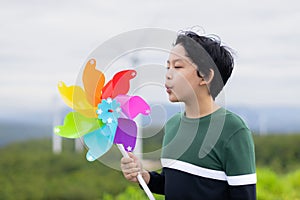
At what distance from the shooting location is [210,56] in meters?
1.77

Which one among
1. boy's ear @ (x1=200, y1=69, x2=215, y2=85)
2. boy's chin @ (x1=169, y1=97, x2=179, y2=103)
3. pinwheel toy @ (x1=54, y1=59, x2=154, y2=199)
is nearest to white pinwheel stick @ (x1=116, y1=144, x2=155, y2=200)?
pinwheel toy @ (x1=54, y1=59, x2=154, y2=199)

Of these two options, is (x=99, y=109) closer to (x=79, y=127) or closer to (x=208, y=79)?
(x=79, y=127)

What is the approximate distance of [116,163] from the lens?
177cm

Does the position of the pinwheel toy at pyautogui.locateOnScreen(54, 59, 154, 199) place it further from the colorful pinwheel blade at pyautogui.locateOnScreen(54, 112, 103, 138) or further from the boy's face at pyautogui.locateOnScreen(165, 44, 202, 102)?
the boy's face at pyautogui.locateOnScreen(165, 44, 202, 102)

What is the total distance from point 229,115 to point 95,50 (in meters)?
0.47

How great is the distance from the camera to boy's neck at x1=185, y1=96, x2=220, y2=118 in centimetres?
177

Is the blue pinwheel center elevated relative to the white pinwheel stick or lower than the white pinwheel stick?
elevated

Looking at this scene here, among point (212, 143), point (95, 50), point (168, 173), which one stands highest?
point (95, 50)

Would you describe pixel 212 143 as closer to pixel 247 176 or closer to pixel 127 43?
pixel 247 176

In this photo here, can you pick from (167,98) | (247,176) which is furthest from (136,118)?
(247,176)

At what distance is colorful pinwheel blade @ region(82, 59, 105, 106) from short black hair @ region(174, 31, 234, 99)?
0.90 ft

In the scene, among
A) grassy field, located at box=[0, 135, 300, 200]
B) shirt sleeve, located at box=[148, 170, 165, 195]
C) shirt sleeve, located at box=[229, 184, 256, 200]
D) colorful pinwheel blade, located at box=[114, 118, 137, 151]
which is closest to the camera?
shirt sleeve, located at box=[229, 184, 256, 200]

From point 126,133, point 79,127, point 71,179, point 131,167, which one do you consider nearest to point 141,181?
point 131,167

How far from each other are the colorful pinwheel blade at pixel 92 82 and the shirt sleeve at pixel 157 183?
0.35 metres
